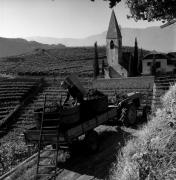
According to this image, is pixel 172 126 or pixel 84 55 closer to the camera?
pixel 172 126

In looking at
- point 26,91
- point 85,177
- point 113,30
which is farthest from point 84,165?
point 113,30

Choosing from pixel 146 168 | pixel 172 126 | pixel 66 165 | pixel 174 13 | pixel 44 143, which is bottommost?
pixel 66 165

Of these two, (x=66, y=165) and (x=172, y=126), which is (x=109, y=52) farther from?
(x=172, y=126)

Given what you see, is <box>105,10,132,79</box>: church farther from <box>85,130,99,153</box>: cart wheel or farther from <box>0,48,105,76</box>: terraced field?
<box>85,130,99,153</box>: cart wheel

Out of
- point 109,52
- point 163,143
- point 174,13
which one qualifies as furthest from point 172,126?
point 109,52

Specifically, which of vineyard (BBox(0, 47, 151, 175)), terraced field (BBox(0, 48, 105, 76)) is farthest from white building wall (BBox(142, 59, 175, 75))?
vineyard (BBox(0, 47, 151, 175))

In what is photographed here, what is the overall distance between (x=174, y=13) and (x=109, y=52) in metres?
53.2

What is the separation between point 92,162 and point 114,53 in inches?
2147

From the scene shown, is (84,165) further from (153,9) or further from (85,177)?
(153,9)

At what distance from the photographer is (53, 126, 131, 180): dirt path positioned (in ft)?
41.7

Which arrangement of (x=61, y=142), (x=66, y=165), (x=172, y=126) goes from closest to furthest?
1. (x=172, y=126)
2. (x=61, y=142)
3. (x=66, y=165)

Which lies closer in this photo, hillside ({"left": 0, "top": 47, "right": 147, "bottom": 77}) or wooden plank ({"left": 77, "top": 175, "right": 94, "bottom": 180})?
wooden plank ({"left": 77, "top": 175, "right": 94, "bottom": 180})

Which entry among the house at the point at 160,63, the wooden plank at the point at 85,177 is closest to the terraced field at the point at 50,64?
the house at the point at 160,63

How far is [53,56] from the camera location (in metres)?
104
